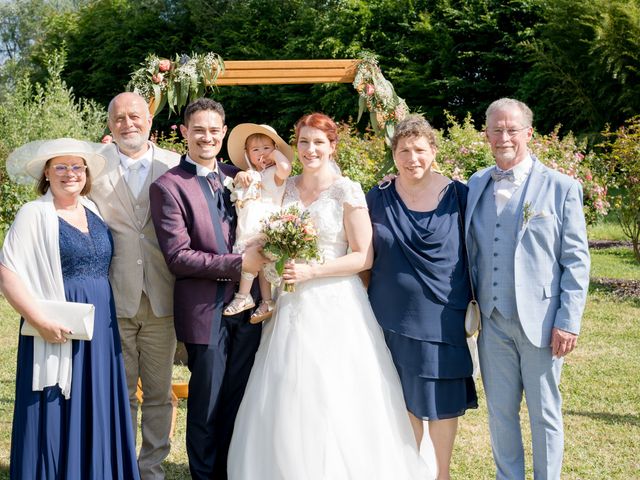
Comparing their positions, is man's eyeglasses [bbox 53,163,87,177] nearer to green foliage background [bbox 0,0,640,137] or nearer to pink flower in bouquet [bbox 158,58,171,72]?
pink flower in bouquet [bbox 158,58,171,72]

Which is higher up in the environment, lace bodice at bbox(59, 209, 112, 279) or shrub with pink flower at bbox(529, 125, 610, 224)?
shrub with pink flower at bbox(529, 125, 610, 224)

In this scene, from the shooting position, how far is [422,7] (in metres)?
25.8

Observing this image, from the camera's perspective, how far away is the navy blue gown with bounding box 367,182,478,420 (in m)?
4.02

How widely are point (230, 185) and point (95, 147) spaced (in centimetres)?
81

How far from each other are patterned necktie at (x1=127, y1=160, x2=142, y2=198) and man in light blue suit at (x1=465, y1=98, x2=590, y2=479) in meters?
2.00

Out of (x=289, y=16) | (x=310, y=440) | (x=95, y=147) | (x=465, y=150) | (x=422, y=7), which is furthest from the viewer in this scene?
(x=289, y=16)

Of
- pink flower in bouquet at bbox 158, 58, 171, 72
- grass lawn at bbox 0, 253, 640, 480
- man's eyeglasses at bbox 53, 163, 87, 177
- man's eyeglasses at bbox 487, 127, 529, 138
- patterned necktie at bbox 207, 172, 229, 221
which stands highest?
pink flower in bouquet at bbox 158, 58, 171, 72

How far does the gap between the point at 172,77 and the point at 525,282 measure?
132 inches

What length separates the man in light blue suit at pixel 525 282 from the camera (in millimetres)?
3809

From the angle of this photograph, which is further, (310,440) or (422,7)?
(422,7)

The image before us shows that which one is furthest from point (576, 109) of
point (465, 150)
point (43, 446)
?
point (43, 446)

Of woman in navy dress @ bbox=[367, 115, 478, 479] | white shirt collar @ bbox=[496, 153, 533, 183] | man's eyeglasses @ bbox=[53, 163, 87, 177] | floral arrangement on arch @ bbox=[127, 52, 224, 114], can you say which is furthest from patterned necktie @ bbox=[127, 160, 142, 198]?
white shirt collar @ bbox=[496, 153, 533, 183]

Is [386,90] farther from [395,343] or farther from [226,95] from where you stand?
[226,95]

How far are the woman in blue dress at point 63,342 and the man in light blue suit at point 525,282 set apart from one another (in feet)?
7.01
